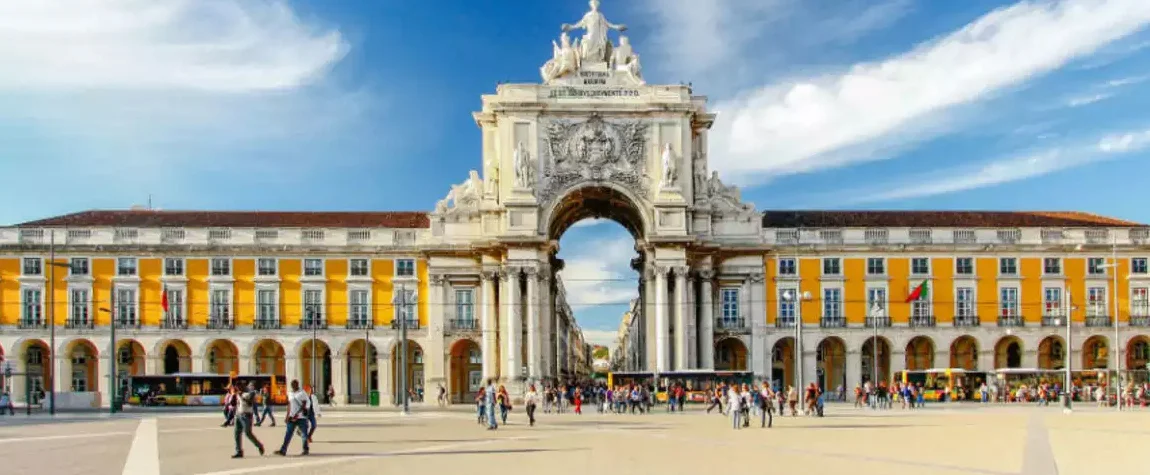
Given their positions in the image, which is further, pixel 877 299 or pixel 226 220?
pixel 226 220

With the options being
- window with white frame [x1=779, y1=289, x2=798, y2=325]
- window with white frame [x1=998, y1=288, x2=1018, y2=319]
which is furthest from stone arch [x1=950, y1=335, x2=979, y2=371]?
window with white frame [x1=779, y1=289, x2=798, y2=325]

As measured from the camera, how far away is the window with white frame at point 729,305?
77875mm

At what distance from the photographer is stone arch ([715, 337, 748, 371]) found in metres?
79.4

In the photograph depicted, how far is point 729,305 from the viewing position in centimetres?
7806

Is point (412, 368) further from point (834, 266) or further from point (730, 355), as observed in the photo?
point (834, 266)

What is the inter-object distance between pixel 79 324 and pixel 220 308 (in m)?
8.43

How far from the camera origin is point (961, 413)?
5394cm

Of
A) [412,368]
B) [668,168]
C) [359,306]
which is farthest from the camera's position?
[412,368]

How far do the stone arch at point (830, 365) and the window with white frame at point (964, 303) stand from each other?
7559mm

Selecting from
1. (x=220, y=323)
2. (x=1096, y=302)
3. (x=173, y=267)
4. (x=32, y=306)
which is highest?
(x=173, y=267)

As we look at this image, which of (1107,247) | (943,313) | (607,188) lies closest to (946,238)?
(943,313)

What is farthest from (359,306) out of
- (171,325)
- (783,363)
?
(783,363)

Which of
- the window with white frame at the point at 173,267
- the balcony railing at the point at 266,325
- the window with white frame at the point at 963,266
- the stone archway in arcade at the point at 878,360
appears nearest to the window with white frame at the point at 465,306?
the balcony railing at the point at 266,325

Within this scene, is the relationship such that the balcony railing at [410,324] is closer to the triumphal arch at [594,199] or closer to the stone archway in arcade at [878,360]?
the triumphal arch at [594,199]
